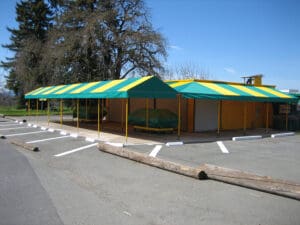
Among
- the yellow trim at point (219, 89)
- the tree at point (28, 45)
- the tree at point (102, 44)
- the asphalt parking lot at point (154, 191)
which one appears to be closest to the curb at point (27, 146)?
the asphalt parking lot at point (154, 191)

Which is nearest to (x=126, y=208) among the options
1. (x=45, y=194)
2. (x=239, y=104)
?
(x=45, y=194)

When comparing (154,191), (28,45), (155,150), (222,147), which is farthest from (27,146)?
(28,45)

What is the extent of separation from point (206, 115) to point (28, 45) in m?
26.8

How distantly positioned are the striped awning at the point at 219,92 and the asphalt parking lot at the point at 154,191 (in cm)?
453

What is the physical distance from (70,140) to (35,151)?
2938 mm

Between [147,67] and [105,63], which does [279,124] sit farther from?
[105,63]

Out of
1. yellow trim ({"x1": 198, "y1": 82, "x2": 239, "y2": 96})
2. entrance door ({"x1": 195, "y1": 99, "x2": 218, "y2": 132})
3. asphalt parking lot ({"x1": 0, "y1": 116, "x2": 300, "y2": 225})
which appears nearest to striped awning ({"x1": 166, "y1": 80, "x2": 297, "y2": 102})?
yellow trim ({"x1": 198, "y1": 82, "x2": 239, "y2": 96})

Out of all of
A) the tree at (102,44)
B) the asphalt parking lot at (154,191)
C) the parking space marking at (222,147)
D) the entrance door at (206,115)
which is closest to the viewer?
the asphalt parking lot at (154,191)

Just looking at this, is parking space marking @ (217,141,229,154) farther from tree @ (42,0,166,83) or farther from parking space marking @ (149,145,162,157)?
tree @ (42,0,166,83)

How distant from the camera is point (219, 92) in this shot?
1620cm

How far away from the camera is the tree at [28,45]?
3756 cm

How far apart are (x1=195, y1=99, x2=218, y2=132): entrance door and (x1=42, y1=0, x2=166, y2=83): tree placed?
11735 millimetres

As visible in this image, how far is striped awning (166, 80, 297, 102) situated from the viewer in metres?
15.5

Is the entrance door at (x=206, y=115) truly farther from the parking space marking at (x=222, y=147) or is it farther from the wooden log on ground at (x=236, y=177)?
the wooden log on ground at (x=236, y=177)
